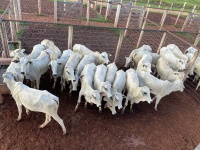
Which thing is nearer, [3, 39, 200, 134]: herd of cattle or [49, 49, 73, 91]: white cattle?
[3, 39, 200, 134]: herd of cattle

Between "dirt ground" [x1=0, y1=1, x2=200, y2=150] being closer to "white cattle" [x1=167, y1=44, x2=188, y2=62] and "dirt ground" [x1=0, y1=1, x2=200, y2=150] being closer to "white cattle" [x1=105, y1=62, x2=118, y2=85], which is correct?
"white cattle" [x1=105, y1=62, x2=118, y2=85]

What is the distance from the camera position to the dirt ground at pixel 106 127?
5016 mm

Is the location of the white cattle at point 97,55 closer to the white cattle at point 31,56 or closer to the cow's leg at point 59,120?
the white cattle at point 31,56

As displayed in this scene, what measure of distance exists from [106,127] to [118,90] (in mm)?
1201

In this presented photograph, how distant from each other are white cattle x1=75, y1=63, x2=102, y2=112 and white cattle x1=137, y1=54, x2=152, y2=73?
1890 mm

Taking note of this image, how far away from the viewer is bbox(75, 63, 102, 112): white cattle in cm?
542

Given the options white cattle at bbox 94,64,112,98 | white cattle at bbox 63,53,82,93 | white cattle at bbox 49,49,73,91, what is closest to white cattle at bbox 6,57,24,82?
white cattle at bbox 49,49,73,91

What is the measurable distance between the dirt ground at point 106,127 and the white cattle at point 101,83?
2.74 feet

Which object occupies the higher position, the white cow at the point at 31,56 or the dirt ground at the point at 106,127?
the white cow at the point at 31,56

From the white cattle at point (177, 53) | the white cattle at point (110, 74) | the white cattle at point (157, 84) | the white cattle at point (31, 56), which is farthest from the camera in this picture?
the white cattle at point (177, 53)

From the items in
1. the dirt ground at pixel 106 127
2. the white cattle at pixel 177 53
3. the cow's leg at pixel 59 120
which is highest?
the white cattle at pixel 177 53

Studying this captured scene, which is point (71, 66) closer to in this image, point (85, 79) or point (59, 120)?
point (85, 79)

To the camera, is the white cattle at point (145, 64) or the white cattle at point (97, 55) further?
the white cattle at point (97, 55)

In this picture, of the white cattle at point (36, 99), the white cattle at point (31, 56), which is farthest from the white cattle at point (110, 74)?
the white cattle at point (31, 56)
